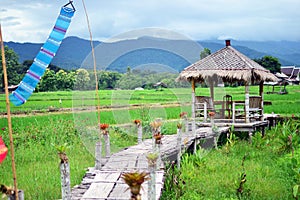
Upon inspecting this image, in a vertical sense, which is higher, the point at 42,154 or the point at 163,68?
the point at 163,68

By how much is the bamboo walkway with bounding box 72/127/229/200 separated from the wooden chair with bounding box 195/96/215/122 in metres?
1.92

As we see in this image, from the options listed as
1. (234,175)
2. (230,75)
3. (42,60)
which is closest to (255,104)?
(230,75)

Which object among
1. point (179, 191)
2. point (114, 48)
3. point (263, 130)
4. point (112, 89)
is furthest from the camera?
point (263, 130)

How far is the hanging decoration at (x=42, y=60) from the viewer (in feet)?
17.0

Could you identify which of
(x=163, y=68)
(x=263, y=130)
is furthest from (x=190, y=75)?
(x=163, y=68)

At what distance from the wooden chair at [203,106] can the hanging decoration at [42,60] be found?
3948mm

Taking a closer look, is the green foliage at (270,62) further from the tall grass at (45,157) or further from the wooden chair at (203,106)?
the tall grass at (45,157)

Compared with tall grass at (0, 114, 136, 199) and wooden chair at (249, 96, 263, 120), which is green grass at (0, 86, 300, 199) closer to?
tall grass at (0, 114, 136, 199)

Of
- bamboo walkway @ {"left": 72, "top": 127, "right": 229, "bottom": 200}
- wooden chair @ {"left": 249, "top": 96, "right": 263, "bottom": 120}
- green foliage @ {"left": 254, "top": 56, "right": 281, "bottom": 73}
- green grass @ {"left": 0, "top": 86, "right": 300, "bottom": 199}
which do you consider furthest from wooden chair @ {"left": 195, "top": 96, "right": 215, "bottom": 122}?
green foliage @ {"left": 254, "top": 56, "right": 281, "bottom": 73}

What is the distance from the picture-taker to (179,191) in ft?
15.8

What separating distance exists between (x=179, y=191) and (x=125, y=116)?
101 inches

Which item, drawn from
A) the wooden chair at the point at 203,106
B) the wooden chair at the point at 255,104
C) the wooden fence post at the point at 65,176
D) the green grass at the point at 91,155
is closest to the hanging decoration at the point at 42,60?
the green grass at the point at 91,155

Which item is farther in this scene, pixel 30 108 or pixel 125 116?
pixel 30 108

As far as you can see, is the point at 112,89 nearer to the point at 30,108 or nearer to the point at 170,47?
the point at 170,47
